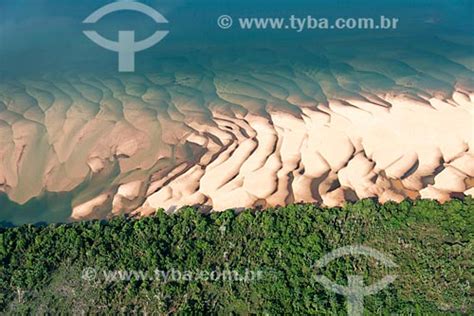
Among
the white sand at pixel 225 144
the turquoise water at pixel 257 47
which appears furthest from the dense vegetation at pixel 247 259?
the turquoise water at pixel 257 47

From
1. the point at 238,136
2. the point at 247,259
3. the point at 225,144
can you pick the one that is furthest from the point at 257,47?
the point at 247,259

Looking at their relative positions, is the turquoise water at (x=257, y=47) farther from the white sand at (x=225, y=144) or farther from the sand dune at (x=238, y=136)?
the white sand at (x=225, y=144)

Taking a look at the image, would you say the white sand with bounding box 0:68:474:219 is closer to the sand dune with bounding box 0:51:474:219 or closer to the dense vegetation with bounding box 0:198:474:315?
the sand dune with bounding box 0:51:474:219

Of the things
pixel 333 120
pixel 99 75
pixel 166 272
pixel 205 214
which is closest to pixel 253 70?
pixel 333 120

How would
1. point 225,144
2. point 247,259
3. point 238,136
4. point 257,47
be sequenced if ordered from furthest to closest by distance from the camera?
point 257,47 < point 238,136 < point 225,144 < point 247,259

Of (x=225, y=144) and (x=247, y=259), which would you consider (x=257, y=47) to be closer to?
(x=225, y=144)

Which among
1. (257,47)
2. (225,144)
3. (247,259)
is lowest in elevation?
(247,259)
